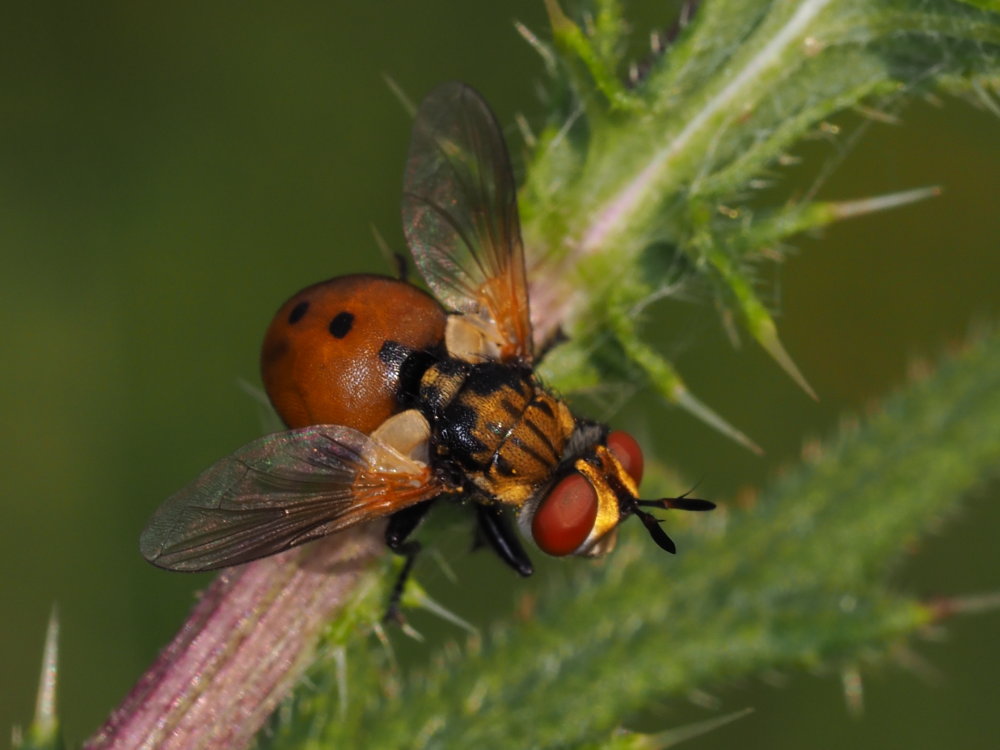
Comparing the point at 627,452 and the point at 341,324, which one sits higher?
the point at 341,324

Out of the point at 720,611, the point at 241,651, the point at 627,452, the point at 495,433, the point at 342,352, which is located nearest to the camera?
the point at 241,651

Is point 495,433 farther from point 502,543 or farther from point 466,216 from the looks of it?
point 466,216

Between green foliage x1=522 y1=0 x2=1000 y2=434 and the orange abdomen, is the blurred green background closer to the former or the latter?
the orange abdomen

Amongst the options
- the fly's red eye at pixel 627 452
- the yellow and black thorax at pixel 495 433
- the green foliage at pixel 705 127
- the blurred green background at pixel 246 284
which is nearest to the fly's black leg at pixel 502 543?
the yellow and black thorax at pixel 495 433

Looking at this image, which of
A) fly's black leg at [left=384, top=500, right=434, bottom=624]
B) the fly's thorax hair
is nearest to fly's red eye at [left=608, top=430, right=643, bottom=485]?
the fly's thorax hair

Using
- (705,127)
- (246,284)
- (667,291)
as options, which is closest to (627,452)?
(667,291)

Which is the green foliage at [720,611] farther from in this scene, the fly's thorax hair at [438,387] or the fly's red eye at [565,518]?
the fly's thorax hair at [438,387]

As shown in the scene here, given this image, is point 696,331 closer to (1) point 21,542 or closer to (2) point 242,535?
(1) point 21,542

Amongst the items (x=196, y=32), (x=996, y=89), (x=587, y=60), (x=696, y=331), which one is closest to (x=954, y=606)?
(x=996, y=89)

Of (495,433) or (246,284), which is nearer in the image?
(495,433)
